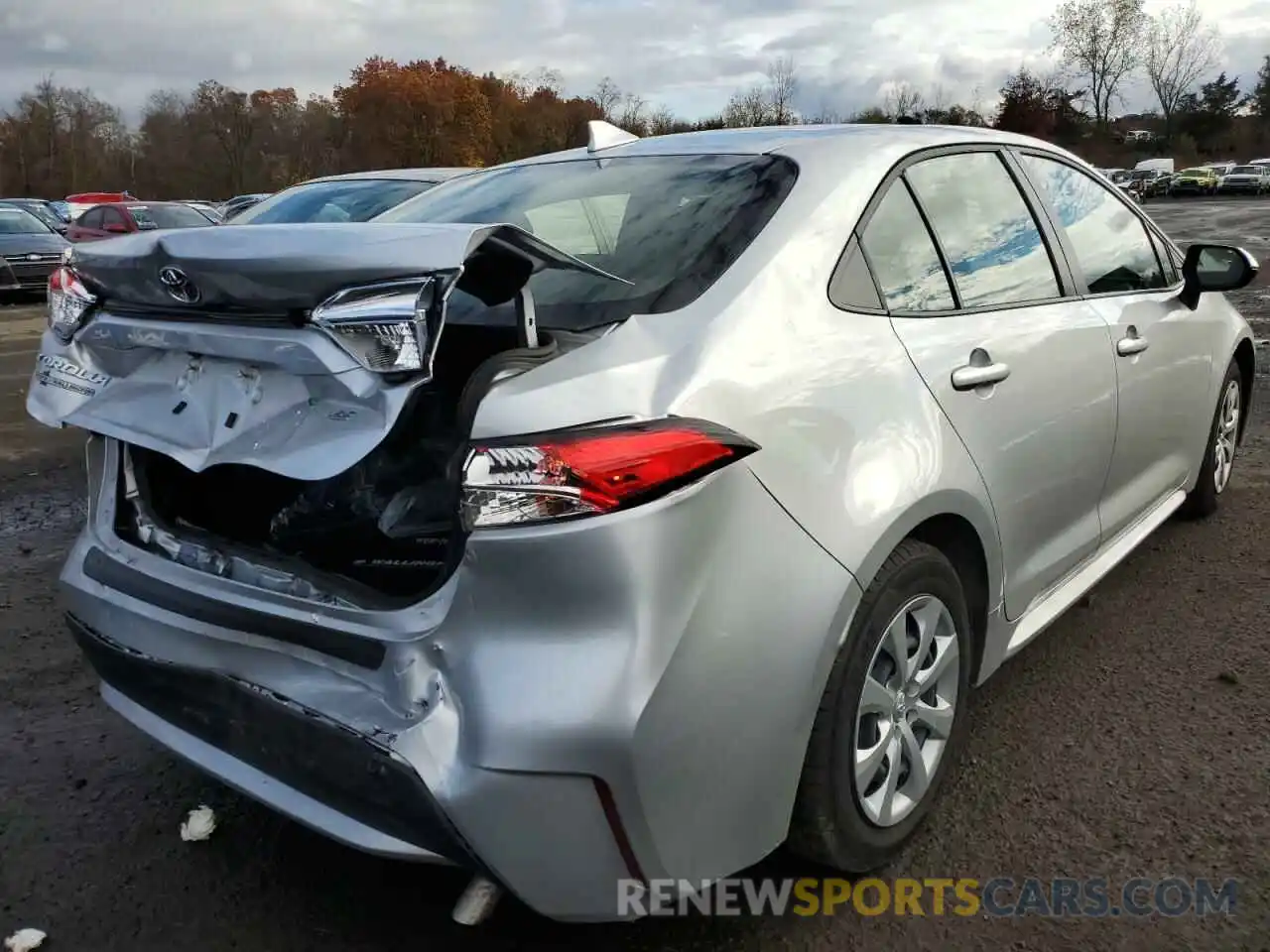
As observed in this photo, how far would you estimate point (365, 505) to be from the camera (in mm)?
2535

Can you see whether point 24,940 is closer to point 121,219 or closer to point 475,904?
point 475,904

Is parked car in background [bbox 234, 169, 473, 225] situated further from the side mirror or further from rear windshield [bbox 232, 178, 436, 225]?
→ the side mirror

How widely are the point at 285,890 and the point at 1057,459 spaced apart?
2.26 m

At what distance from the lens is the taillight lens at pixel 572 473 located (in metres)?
1.77

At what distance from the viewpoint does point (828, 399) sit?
2133 millimetres

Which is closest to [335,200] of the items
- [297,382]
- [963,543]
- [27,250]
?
[297,382]

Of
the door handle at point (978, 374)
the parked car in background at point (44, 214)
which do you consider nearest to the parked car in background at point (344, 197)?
the door handle at point (978, 374)

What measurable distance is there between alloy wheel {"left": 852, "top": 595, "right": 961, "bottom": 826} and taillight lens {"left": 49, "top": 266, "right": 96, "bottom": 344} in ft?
6.43

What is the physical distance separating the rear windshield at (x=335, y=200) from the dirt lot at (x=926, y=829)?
404 centimetres

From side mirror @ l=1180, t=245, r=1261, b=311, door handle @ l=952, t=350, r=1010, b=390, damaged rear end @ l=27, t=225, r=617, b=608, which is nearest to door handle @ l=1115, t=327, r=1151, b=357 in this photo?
side mirror @ l=1180, t=245, r=1261, b=311

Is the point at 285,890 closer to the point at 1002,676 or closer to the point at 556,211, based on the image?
the point at 556,211

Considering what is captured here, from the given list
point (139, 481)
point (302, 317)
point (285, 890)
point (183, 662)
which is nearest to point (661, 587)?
point (302, 317)

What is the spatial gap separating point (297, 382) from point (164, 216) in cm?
1807

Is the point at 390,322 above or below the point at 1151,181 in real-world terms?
above
